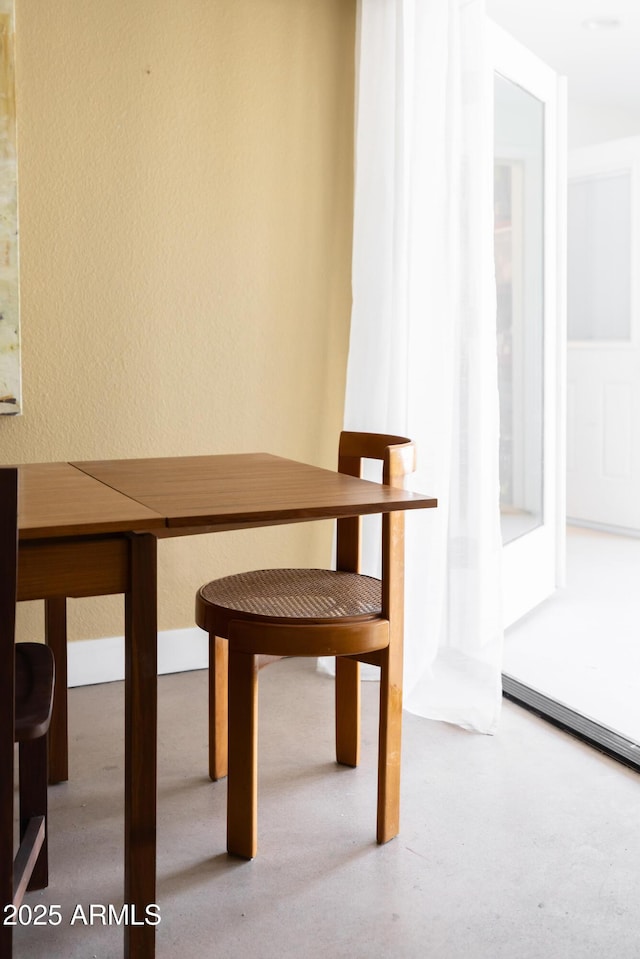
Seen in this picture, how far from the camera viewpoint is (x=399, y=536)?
74.2 inches

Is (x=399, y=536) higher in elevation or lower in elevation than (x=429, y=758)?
higher

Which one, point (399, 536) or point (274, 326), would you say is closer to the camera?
point (399, 536)

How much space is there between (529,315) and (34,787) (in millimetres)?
2434

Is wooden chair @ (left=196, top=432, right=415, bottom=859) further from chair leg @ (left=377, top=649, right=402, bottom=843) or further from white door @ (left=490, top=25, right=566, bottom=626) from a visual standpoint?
white door @ (left=490, top=25, right=566, bottom=626)

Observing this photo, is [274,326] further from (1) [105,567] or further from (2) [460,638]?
(1) [105,567]

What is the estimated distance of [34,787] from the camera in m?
1.67

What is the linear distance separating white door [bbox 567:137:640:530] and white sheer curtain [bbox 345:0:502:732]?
2501 millimetres

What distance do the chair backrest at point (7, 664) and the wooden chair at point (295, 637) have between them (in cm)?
54

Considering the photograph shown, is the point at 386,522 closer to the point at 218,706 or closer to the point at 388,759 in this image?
the point at 388,759

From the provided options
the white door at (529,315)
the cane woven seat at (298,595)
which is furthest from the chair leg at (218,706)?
the white door at (529,315)

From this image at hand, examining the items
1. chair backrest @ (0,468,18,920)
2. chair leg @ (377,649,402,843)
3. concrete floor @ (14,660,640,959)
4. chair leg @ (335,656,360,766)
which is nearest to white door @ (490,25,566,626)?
concrete floor @ (14,660,640,959)

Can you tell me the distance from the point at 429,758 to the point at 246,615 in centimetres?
75

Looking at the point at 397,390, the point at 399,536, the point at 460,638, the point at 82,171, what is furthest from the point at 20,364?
the point at 460,638

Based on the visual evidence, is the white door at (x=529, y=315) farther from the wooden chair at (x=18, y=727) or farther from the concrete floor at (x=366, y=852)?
the wooden chair at (x=18, y=727)
